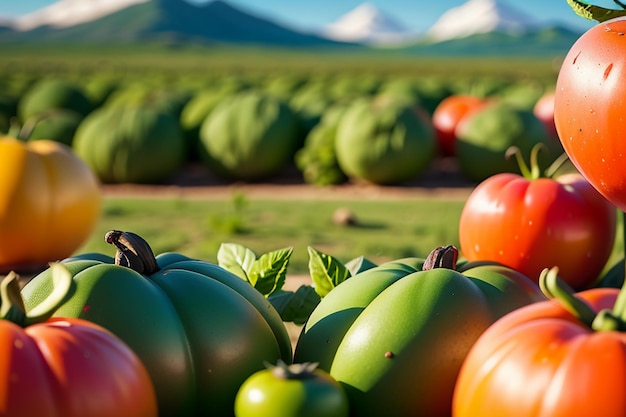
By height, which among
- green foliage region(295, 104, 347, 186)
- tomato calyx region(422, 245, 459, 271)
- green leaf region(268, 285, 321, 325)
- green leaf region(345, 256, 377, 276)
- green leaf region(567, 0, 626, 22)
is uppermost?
green leaf region(567, 0, 626, 22)

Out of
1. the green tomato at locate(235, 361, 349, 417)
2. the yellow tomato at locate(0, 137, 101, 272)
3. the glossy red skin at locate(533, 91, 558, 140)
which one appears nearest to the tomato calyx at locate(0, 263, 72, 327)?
the green tomato at locate(235, 361, 349, 417)

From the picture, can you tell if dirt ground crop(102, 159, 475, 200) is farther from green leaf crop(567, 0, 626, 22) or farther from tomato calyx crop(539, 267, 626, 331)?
tomato calyx crop(539, 267, 626, 331)

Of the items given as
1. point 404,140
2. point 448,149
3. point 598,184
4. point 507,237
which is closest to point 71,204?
point 507,237

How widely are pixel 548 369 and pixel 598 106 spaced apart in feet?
1.83

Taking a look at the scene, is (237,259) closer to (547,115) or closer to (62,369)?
(62,369)

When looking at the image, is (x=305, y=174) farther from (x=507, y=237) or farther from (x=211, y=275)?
(x=211, y=275)

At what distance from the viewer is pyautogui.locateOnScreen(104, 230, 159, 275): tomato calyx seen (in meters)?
1.84

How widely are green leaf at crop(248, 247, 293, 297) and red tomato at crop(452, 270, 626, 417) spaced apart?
0.90 meters

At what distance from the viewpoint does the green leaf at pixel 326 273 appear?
2293 millimetres

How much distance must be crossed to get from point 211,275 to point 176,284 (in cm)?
16

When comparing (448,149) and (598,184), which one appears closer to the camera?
(598,184)

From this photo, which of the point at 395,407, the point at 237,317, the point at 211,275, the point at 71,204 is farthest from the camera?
the point at 71,204

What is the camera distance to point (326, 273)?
2.29 metres

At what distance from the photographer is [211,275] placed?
193cm
